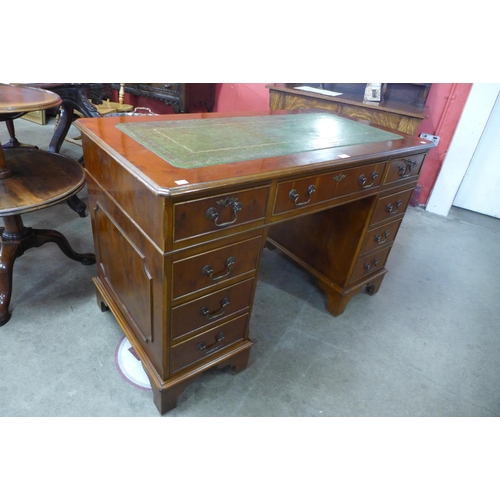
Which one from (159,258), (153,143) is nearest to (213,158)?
(153,143)

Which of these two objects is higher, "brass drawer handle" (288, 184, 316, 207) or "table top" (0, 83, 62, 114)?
"table top" (0, 83, 62, 114)

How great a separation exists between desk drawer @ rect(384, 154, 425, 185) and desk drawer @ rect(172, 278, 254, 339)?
29.5 inches

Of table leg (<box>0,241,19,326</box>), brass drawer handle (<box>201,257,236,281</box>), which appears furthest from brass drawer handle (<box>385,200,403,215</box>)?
table leg (<box>0,241,19,326</box>)

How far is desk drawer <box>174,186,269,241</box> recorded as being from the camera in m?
0.91

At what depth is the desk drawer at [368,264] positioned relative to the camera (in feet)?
5.76

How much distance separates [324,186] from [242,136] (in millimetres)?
343

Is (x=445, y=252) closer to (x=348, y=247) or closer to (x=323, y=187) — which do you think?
(x=348, y=247)

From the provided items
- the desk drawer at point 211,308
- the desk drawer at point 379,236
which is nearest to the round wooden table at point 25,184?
the desk drawer at point 211,308

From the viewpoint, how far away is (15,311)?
1.65 metres

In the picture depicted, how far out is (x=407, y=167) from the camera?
155 centimetres

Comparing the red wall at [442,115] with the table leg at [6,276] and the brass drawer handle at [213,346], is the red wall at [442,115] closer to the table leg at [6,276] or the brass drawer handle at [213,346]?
the brass drawer handle at [213,346]

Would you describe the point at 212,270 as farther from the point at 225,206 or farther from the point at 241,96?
the point at 241,96

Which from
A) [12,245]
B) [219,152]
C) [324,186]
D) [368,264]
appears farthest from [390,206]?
[12,245]

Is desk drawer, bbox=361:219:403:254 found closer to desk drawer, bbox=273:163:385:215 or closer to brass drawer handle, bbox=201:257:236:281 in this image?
desk drawer, bbox=273:163:385:215
